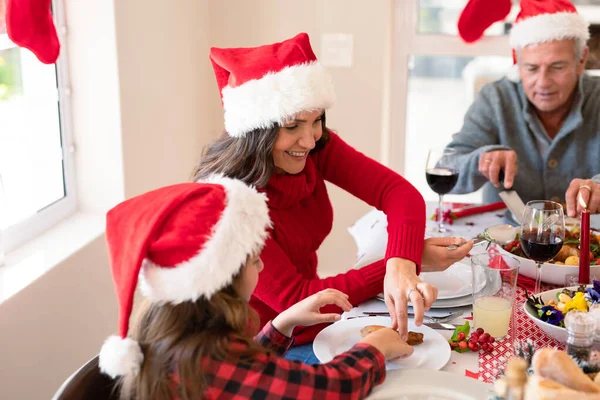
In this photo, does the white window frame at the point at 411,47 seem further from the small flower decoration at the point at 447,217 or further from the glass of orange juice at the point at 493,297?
the glass of orange juice at the point at 493,297

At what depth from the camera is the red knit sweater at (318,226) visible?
4.89 feet

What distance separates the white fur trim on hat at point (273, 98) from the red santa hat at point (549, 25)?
108 centimetres

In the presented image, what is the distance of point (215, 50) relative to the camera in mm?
1587

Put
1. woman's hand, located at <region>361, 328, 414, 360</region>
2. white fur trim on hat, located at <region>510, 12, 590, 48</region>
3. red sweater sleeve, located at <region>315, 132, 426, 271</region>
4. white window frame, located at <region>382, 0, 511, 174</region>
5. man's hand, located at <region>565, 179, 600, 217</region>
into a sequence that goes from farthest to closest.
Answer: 1. white window frame, located at <region>382, 0, 511, 174</region>
2. white fur trim on hat, located at <region>510, 12, 590, 48</region>
3. man's hand, located at <region>565, 179, 600, 217</region>
4. red sweater sleeve, located at <region>315, 132, 426, 271</region>
5. woman's hand, located at <region>361, 328, 414, 360</region>

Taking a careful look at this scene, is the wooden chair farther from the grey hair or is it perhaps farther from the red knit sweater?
the grey hair

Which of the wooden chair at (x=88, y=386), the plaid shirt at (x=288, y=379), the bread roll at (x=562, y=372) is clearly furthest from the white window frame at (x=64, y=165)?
the bread roll at (x=562, y=372)

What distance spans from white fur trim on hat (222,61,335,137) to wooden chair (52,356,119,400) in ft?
2.10

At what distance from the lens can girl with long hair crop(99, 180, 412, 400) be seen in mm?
1007

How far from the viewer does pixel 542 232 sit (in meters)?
1.40

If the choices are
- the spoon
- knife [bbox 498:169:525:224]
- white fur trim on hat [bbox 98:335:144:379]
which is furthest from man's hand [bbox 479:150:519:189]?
white fur trim on hat [bbox 98:335:144:379]

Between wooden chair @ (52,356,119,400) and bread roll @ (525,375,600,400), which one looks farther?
wooden chair @ (52,356,119,400)

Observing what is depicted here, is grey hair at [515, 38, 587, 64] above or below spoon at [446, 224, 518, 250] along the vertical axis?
above

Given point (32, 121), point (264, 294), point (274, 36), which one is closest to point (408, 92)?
point (274, 36)

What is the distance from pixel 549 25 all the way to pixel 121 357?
189 cm
